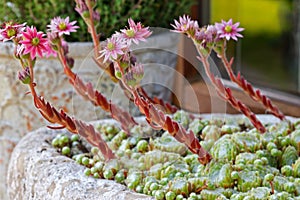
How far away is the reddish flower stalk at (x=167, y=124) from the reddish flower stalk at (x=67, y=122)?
0.44 feet

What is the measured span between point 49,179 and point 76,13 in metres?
0.67

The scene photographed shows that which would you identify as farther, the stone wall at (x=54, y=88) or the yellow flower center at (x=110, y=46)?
the stone wall at (x=54, y=88)

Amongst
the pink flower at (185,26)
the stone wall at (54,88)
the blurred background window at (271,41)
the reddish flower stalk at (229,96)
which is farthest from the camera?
the blurred background window at (271,41)

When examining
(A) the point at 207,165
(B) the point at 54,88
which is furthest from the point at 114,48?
(B) the point at 54,88

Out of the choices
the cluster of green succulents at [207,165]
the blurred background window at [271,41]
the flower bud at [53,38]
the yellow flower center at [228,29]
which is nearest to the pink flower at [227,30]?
the yellow flower center at [228,29]

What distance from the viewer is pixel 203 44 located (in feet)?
3.70

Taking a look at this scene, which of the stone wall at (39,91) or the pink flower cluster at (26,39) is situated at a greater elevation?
the pink flower cluster at (26,39)

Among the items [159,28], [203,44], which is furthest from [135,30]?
[159,28]

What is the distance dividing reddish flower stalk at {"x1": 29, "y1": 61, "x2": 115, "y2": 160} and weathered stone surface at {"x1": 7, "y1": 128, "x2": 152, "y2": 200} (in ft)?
0.18

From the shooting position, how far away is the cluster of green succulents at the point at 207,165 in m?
1.02

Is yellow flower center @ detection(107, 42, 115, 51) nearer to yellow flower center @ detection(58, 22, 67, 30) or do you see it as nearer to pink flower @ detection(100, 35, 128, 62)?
pink flower @ detection(100, 35, 128, 62)

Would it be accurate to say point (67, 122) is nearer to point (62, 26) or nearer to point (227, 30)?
point (62, 26)

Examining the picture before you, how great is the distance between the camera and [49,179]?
109 cm

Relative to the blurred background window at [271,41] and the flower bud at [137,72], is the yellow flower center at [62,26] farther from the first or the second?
the blurred background window at [271,41]
